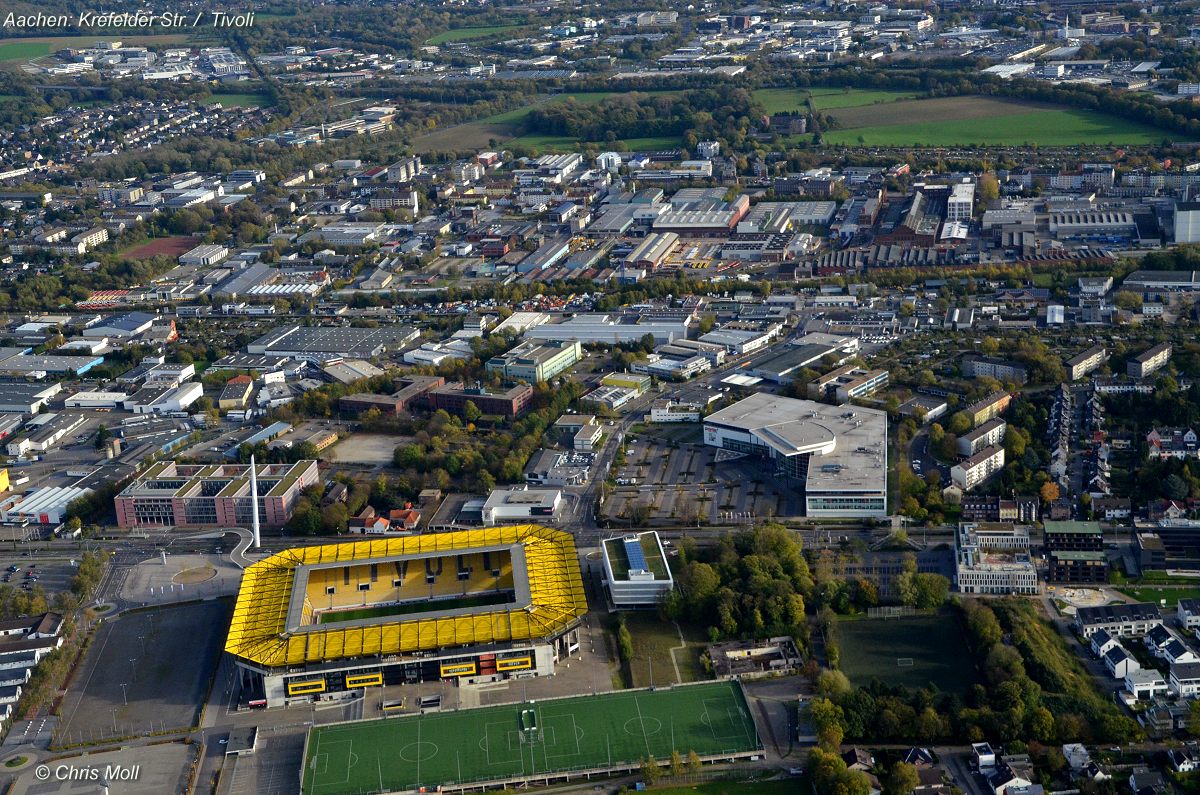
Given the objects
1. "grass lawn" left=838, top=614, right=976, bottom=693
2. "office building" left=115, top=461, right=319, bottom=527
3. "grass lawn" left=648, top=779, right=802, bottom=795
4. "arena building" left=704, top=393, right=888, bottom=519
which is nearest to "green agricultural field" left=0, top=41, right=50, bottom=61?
"office building" left=115, top=461, right=319, bottom=527

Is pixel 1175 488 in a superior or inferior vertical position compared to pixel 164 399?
superior

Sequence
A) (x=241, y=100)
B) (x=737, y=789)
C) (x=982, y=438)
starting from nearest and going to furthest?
1. (x=737, y=789)
2. (x=982, y=438)
3. (x=241, y=100)

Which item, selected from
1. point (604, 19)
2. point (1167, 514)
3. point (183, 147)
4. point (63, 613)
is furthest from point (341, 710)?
point (604, 19)

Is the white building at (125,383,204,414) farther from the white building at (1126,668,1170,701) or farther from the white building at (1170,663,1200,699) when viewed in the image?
the white building at (1170,663,1200,699)

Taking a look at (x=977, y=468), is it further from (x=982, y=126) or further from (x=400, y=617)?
(x=982, y=126)

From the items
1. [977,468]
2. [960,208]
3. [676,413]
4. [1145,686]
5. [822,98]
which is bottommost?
[822,98]

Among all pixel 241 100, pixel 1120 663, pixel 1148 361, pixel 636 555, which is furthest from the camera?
pixel 241 100

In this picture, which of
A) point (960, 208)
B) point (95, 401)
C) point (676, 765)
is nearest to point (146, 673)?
point (676, 765)

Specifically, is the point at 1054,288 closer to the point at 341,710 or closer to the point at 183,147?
the point at 341,710

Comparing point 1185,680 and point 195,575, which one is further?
point 195,575
